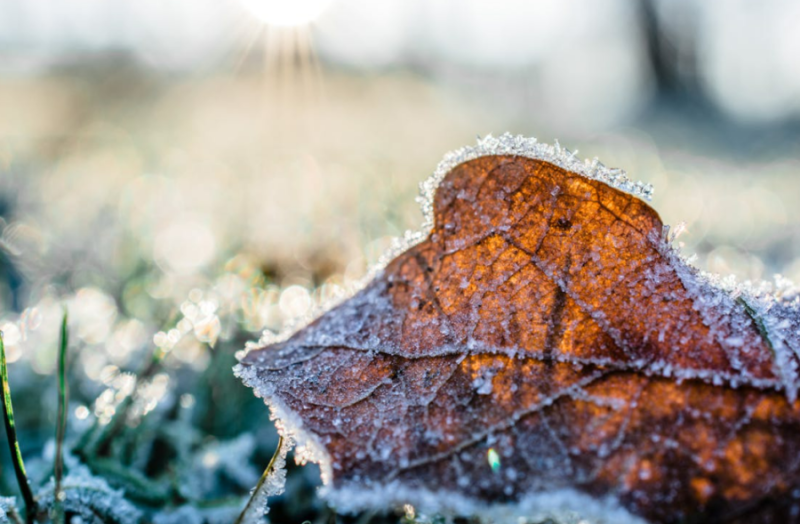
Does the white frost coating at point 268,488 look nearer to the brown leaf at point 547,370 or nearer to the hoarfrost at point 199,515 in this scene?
the brown leaf at point 547,370

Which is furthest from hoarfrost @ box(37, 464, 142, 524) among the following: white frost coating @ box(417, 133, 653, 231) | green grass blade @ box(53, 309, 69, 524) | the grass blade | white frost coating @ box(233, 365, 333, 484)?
white frost coating @ box(417, 133, 653, 231)

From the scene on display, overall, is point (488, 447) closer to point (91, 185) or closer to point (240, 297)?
point (240, 297)

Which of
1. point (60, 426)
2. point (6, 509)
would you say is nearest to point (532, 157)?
point (60, 426)

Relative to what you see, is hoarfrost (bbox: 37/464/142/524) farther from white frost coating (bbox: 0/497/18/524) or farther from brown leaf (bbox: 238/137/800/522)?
brown leaf (bbox: 238/137/800/522)

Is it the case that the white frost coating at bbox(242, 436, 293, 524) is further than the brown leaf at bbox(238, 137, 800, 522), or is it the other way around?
the white frost coating at bbox(242, 436, 293, 524)

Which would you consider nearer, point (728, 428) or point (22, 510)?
point (728, 428)

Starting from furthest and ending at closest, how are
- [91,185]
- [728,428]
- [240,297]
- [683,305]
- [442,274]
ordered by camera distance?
[91,185] < [240,297] < [442,274] < [683,305] < [728,428]

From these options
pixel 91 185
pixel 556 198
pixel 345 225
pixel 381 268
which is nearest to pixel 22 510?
pixel 381 268
